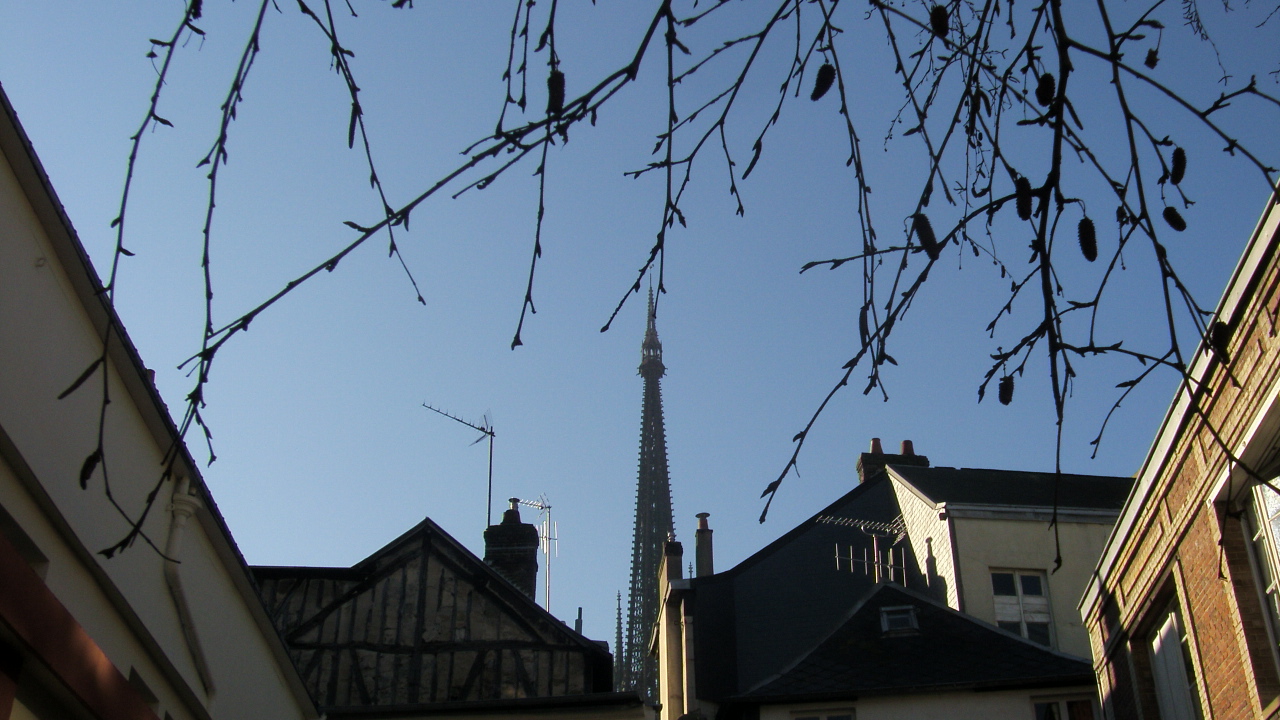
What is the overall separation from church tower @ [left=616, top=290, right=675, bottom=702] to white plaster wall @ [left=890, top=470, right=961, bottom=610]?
189ft

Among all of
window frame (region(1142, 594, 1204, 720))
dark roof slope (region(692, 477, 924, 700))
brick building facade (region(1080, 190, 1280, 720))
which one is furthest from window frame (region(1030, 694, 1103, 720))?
dark roof slope (region(692, 477, 924, 700))

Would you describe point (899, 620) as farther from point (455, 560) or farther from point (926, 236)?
point (926, 236)

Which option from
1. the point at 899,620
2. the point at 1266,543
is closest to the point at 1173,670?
the point at 1266,543

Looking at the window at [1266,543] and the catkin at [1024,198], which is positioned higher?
the window at [1266,543]

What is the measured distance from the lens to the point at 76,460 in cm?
673

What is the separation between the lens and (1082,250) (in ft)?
9.71

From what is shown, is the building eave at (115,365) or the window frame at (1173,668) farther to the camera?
the window frame at (1173,668)

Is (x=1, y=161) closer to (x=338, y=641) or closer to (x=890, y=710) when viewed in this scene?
(x=338, y=641)

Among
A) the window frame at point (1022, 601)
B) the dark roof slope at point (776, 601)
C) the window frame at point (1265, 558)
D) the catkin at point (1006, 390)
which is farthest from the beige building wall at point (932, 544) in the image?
the catkin at point (1006, 390)

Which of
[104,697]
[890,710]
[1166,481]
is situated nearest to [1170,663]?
[1166,481]

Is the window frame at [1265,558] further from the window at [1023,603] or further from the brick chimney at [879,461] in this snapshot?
the brick chimney at [879,461]

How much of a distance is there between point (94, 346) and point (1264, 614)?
7920 millimetres

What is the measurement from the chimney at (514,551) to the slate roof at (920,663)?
4.47m

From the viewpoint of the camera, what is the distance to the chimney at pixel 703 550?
21.0 meters
